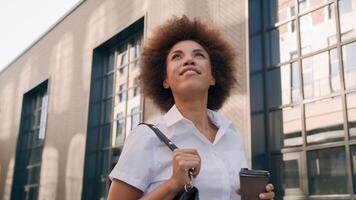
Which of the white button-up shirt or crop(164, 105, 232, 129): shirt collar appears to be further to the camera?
crop(164, 105, 232, 129): shirt collar

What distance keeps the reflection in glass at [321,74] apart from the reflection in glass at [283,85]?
13cm

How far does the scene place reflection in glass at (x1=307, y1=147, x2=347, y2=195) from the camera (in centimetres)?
410

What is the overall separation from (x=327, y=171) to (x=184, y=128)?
3.14 m

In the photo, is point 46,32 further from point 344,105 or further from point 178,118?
point 178,118

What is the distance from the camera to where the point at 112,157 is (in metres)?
8.45

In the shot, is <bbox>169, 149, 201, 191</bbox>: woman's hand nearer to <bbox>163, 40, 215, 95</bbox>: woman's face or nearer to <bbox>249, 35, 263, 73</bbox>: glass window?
<bbox>163, 40, 215, 95</bbox>: woman's face

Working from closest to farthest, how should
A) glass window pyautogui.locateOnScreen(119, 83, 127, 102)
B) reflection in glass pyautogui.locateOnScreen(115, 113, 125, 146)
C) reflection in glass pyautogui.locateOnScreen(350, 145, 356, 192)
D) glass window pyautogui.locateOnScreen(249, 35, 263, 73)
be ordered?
1. reflection in glass pyautogui.locateOnScreen(350, 145, 356, 192)
2. glass window pyautogui.locateOnScreen(249, 35, 263, 73)
3. reflection in glass pyautogui.locateOnScreen(115, 113, 125, 146)
4. glass window pyautogui.locateOnScreen(119, 83, 127, 102)

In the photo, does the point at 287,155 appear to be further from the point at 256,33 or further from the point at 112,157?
the point at 112,157

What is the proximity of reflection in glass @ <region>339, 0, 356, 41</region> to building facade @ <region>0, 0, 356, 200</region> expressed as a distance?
0.01 m

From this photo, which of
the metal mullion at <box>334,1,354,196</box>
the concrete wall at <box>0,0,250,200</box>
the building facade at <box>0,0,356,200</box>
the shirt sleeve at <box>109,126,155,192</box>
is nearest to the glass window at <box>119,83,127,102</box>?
the building facade at <box>0,0,356,200</box>

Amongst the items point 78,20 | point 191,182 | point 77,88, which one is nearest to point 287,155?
point 191,182

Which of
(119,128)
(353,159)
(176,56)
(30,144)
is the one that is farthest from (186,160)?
(30,144)

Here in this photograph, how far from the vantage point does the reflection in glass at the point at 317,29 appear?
14.9 ft

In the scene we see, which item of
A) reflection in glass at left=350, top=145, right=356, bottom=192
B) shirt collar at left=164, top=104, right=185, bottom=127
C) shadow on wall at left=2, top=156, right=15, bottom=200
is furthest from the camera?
shadow on wall at left=2, top=156, right=15, bottom=200
